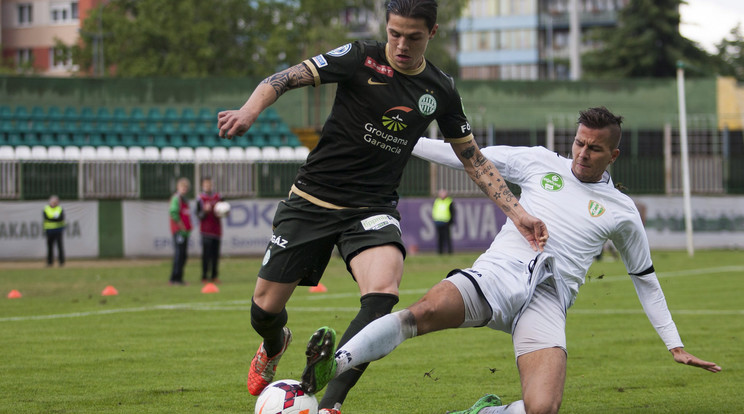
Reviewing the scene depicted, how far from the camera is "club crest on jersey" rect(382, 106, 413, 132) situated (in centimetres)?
576

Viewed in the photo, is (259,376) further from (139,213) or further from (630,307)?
(139,213)

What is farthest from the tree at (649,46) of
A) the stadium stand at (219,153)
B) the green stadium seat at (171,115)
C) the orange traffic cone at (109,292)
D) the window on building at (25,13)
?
the window on building at (25,13)

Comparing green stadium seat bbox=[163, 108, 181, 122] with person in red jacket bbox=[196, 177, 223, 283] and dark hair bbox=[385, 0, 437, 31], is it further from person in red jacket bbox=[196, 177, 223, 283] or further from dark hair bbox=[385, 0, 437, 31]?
dark hair bbox=[385, 0, 437, 31]

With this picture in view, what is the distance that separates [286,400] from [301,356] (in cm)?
380

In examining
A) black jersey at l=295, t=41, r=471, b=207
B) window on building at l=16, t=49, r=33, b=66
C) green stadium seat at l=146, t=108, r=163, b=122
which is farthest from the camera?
window on building at l=16, t=49, r=33, b=66

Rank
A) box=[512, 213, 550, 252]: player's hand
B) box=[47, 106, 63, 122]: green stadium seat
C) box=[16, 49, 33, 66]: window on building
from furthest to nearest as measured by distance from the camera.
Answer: box=[16, 49, 33, 66]: window on building < box=[47, 106, 63, 122]: green stadium seat < box=[512, 213, 550, 252]: player's hand

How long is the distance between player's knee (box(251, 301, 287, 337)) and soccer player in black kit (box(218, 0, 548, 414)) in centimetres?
11

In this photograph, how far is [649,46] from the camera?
4866 centimetres

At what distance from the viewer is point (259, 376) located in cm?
668

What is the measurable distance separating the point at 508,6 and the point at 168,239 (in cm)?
6445

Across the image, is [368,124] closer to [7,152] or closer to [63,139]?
[7,152]

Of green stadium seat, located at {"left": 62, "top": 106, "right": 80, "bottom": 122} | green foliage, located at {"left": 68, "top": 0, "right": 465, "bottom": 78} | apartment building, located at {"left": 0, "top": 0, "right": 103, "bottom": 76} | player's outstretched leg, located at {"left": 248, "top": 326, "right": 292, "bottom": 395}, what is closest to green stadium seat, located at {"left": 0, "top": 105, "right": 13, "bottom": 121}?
green stadium seat, located at {"left": 62, "top": 106, "right": 80, "bottom": 122}

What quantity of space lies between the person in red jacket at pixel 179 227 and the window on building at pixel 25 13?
51.7m

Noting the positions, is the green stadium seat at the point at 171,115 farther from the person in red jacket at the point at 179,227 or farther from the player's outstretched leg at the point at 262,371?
the player's outstretched leg at the point at 262,371
